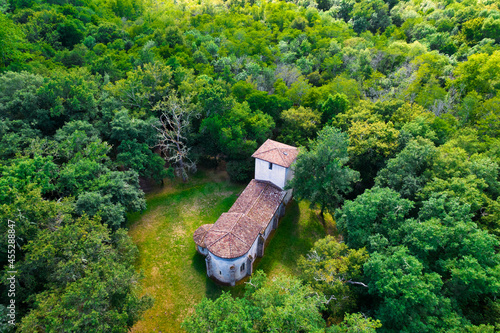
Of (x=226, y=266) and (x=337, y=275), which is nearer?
(x=337, y=275)

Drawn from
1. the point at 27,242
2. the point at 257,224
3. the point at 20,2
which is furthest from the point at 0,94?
the point at 20,2

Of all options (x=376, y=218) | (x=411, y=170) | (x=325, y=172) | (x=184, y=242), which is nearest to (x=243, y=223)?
(x=184, y=242)

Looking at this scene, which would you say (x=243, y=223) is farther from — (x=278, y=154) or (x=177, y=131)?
(x=177, y=131)

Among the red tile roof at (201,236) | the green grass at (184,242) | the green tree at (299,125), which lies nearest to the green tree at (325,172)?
the green grass at (184,242)

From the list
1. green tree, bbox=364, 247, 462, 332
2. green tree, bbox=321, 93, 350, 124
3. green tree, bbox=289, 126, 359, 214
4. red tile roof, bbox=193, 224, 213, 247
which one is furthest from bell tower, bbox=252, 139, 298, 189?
green tree, bbox=364, 247, 462, 332

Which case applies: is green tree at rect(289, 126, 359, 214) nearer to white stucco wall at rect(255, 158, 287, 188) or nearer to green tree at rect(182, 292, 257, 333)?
white stucco wall at rect(255, 158, 287, 188)

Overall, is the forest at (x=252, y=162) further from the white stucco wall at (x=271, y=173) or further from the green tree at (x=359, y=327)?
the white stucco wall at (x=271, y=173)
